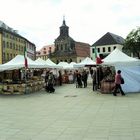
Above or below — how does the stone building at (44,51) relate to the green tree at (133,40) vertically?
above

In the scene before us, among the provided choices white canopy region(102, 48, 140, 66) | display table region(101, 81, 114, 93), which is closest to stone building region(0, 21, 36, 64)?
white canopy region(102, 48, 140, 66)

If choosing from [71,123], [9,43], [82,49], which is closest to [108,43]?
[82,49]

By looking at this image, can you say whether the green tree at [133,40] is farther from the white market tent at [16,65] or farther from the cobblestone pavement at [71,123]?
the cobblestone pavement at [71,123]

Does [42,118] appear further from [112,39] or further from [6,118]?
[112,39]

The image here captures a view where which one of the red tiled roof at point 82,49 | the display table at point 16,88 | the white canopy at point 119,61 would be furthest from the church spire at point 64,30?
the white canopy at point 119,61

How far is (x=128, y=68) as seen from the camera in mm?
26156

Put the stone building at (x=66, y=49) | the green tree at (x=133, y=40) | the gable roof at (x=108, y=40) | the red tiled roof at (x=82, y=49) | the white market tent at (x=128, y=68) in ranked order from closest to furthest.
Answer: the white market tent at (x=128, y=68)
the green tree at (x=133, y=40)
the gable roof at (x=108, y=40)
the stone building at (x=66, y=49)
the red tiled roof at (x=82, y=49)

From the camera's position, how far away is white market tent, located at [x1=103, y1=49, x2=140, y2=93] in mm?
25141

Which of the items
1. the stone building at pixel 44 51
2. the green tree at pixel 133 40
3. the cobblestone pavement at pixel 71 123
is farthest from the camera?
the stone building at pixel 44 51

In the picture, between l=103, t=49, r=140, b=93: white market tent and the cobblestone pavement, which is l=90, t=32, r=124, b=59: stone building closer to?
l=103, t=49, r=140, b=93: white market tent

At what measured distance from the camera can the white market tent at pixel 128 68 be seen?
25.1 metres

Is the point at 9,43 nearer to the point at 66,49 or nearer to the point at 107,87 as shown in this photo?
the point at 66,49

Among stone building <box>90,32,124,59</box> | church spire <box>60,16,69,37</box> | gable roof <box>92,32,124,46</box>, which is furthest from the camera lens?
church spire <box>60,16,69,37</box>

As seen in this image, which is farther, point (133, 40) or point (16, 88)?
point (133, 40)
